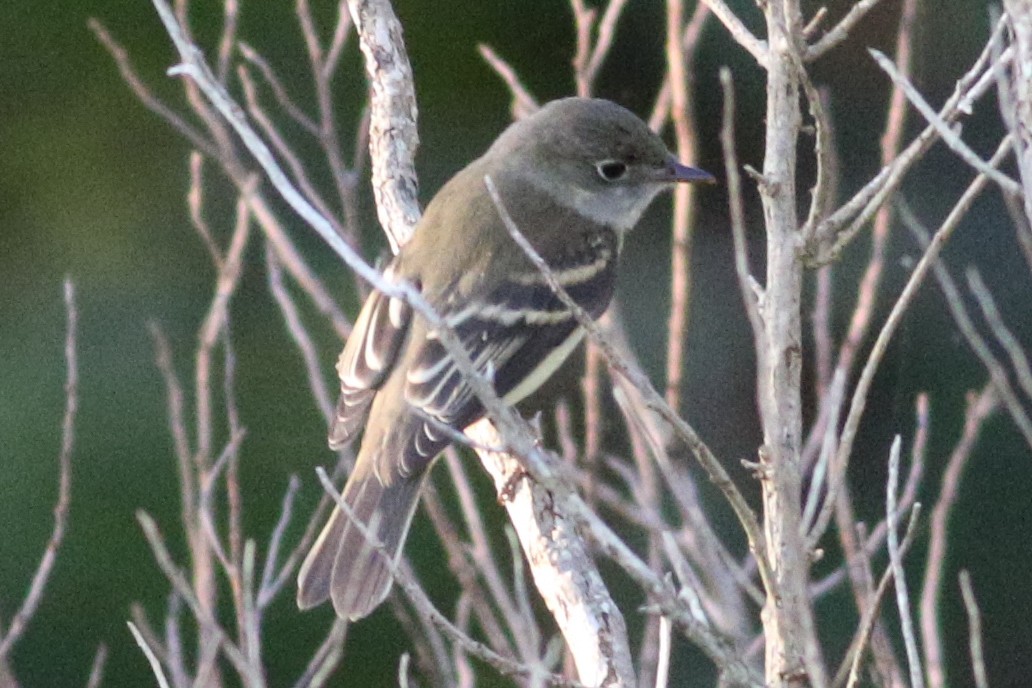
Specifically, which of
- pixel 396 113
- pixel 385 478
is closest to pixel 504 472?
pixel 385 478

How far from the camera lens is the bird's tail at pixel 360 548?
4.05 meters

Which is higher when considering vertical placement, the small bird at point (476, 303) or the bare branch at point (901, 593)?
the small bird at point (476, 303)

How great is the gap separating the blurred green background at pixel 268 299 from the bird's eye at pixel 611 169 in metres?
2.78

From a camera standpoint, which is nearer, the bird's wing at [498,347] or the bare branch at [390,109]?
the bird's wing at [498,347]

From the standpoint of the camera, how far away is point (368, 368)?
14.8ft

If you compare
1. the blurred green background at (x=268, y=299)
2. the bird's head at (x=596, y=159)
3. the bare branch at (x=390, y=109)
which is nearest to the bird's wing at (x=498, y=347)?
the bird's head at (x=596, y=159)

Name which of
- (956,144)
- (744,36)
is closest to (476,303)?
(744,36)

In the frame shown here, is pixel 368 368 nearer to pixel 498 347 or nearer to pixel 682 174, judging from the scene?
pixel 498 347

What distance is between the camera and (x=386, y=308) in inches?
181

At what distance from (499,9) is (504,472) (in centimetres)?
462

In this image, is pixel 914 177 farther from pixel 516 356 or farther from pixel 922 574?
pixel 516 356

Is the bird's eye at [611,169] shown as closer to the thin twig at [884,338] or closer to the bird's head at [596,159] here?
the bird's head at [596,159]

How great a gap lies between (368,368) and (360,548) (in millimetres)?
547

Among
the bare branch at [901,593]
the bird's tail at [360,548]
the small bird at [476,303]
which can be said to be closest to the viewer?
the bare branch at [901,593]
